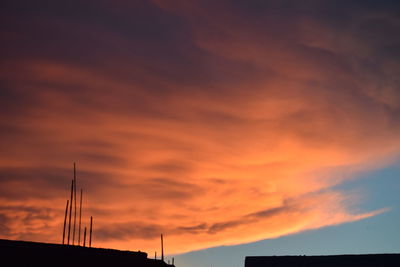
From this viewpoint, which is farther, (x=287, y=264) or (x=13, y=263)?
(x=287, y=264)

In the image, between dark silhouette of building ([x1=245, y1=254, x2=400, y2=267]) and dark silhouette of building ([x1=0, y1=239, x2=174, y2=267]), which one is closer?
dark silhouette of building ([x1=0, y1=239, x2=174, y2=267])

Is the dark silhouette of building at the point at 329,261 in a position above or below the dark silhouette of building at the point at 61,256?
above

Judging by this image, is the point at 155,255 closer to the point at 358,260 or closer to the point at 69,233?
the point at 69,233

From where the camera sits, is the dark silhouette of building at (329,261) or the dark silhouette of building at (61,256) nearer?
the dark silhouette of building at (61,256)

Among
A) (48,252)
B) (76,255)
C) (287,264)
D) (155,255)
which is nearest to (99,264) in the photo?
(76,255)

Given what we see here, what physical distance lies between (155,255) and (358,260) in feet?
69.4

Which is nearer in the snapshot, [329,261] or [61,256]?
[61,256]

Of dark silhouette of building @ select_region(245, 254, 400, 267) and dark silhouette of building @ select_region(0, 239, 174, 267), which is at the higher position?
dark silhouette of building @ select_region(245, 254, 400, 267)

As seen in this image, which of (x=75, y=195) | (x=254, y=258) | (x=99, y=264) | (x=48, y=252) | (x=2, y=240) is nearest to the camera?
(x=2, y=240)

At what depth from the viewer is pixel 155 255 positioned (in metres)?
43.7

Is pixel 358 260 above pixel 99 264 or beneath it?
above

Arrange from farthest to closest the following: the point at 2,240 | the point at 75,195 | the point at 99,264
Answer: the point at 75,195 < the point at 99,264 < the point at 2,240

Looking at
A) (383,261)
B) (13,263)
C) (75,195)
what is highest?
(75,195)

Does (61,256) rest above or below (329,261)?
below
